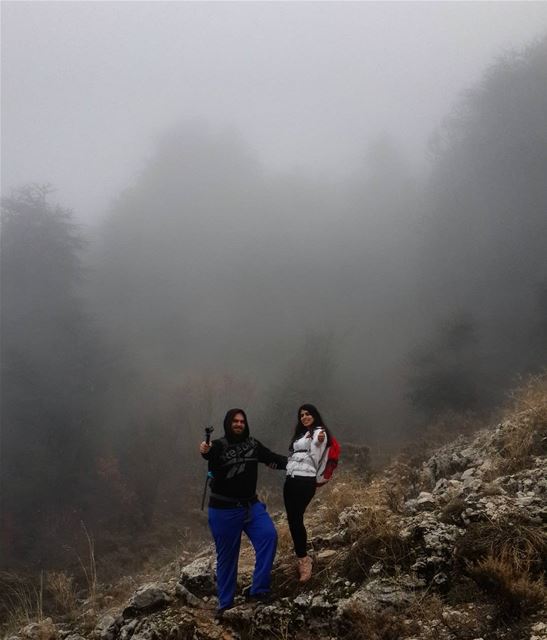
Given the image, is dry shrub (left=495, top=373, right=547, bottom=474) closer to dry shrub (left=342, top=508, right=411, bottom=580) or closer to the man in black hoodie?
dry shrub (left=342, top=508, right=411, bottom=580)

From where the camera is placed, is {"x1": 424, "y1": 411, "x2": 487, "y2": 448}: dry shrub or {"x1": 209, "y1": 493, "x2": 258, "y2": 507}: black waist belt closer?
{"x1": 209, "y1": 493, "x2": 258, "y2": 507}: black waist belt

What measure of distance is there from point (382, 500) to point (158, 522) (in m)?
16.1

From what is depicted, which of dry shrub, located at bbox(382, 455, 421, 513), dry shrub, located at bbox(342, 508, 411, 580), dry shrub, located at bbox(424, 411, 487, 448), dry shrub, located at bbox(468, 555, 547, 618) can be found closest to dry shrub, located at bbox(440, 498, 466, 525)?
dry shrub, located at bbox(342, 508, 411, 580)

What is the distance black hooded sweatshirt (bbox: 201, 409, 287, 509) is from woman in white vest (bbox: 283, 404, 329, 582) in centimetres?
35

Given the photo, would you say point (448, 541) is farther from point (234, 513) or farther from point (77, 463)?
point (77, 463)

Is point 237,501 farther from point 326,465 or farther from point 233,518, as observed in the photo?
point 326,465

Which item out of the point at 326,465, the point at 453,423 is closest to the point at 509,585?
the point at 326,465

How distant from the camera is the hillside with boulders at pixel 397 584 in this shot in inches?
118

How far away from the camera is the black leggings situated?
13.3 ft

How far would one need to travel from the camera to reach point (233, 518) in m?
3.84

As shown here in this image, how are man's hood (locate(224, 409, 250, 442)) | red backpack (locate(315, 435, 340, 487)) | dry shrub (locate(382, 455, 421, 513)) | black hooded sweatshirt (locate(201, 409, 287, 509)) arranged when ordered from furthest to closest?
dry shrub (locate(382, 455, 421, 513))
red backpack (locate(315, 435, 340, 487))
man's hood (locate(224, 409, 250, 442))
black hooded sweatshirt (locate(201, 409, 287, 509))

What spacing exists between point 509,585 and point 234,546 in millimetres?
2116

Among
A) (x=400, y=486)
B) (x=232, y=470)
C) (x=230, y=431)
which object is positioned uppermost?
(x=230, y=431)

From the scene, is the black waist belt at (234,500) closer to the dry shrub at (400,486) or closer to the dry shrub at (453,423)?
the dry shrub at (400,486)
